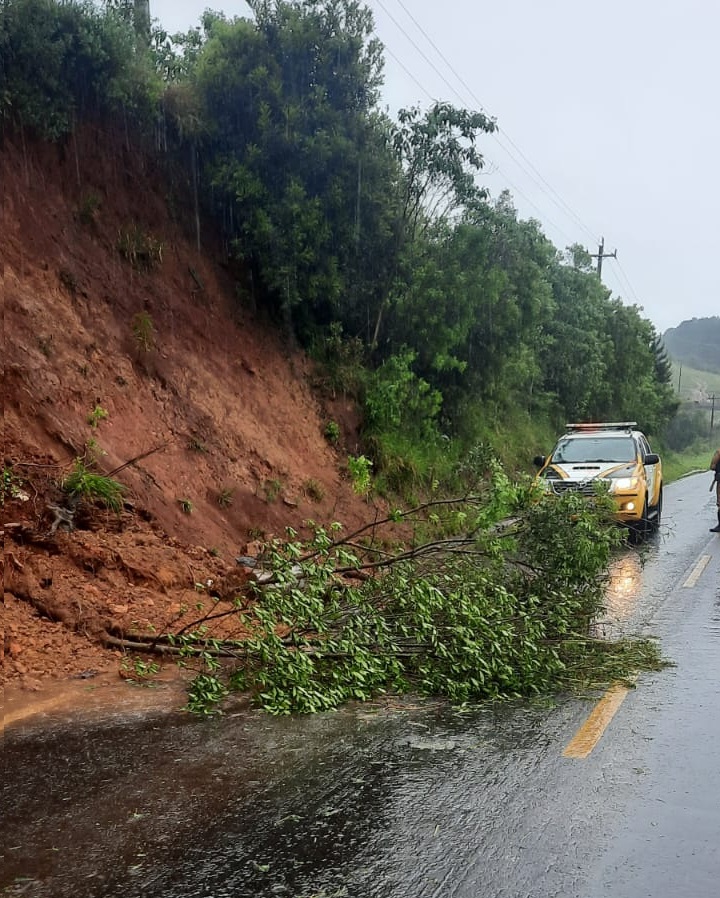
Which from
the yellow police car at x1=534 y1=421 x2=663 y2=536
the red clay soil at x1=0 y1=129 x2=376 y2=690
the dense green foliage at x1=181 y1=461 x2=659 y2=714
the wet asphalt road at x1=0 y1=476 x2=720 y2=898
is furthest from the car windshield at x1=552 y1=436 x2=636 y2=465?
the wet asphalt road at x1=0 y1=476 x2=720 y2=898

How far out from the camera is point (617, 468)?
1526 cm

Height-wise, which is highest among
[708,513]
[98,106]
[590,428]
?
[98,106]

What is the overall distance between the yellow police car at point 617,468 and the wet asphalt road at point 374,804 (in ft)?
27.4

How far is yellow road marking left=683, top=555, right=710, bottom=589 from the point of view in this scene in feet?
35.9

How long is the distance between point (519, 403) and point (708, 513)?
1205cm

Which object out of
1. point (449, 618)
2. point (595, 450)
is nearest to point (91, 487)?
point (449, 618)

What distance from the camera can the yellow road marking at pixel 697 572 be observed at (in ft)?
35.9

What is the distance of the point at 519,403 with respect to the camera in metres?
31.7

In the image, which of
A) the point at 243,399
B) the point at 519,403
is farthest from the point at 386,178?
the point at 519,403

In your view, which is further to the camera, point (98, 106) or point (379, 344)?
point (379, 344)

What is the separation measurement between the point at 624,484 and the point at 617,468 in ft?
1.63

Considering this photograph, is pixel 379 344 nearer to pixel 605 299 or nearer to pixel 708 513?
pixel 708 513

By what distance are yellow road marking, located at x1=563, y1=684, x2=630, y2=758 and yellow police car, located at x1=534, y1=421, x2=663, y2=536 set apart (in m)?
7.40

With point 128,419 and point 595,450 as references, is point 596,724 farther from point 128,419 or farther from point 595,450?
point 595,450
